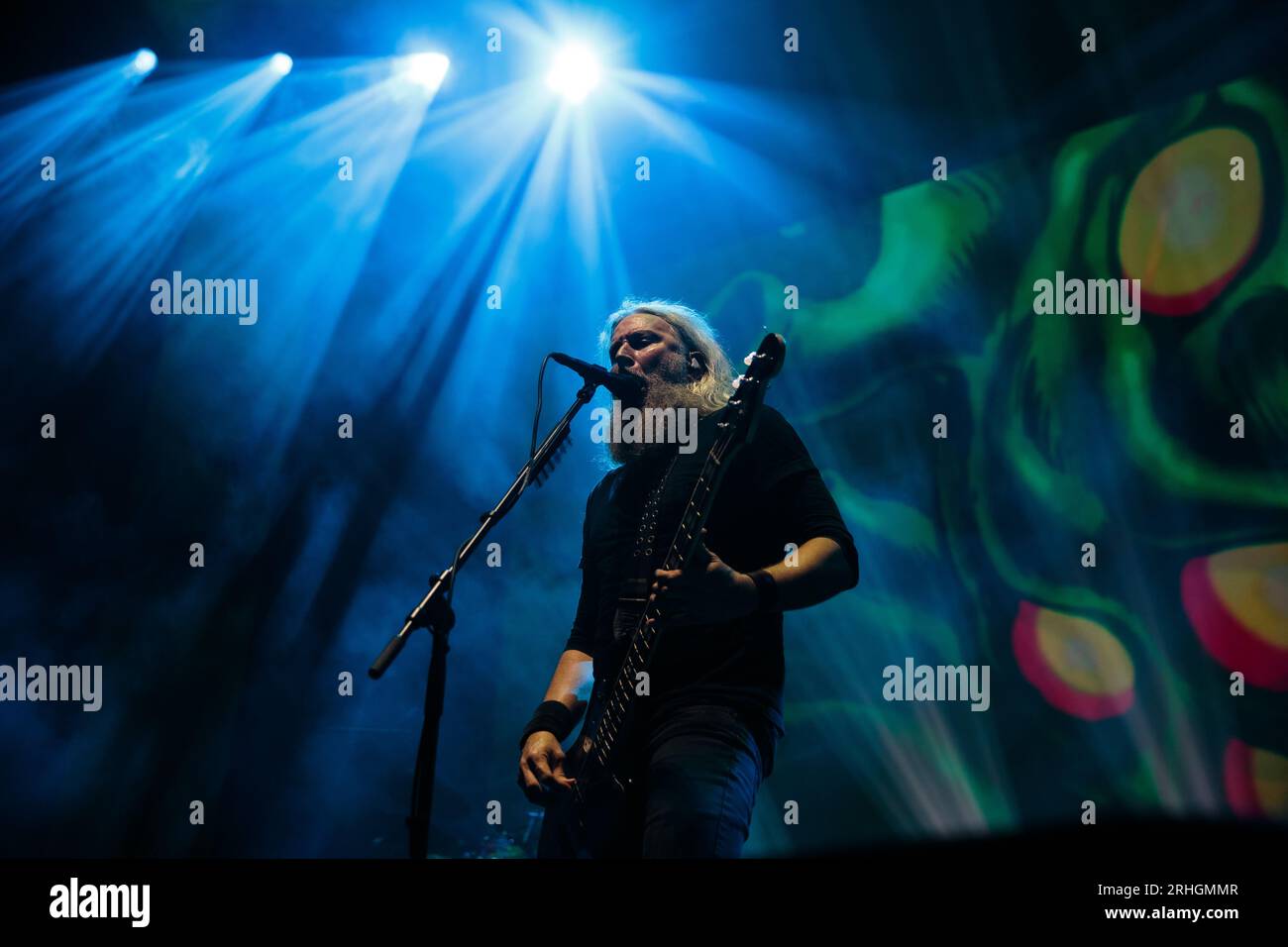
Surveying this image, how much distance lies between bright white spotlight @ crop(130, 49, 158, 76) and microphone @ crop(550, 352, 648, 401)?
3267mm

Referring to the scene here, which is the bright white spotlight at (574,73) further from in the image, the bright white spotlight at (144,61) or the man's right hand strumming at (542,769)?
the man's right hand strumming at (542,769)

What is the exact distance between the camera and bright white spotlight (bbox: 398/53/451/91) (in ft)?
14.7

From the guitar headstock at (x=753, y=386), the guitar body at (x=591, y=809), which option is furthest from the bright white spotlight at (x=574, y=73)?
the guitar body at (x=591, y=809)

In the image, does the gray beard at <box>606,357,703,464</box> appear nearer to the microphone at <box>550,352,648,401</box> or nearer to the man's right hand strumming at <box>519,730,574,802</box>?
the microphone at <box>550,352,648,401</box>

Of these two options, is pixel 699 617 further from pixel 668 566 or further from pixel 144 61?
pixel 144 61

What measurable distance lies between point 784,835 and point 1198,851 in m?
1.76

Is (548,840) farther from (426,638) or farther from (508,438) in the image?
(508,438)

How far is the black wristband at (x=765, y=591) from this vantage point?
204 centimetres

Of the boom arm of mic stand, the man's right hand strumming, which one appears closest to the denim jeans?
the man's right hand strumming

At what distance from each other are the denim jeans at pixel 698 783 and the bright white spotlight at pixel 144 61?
4.19 meters

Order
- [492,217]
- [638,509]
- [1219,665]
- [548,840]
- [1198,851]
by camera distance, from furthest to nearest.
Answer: [492,217], [1219,665], [638,509], [1198,851], [548,840]

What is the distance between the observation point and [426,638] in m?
4.16

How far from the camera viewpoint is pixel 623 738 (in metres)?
2.05

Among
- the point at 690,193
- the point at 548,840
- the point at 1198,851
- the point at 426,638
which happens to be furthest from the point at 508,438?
the point at 1198,851
